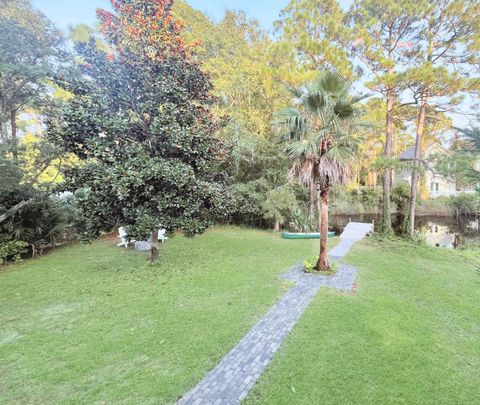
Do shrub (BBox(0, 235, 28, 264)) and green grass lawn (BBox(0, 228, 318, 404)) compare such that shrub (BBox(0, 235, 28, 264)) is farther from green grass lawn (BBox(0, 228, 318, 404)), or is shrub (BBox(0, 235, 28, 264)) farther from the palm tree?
the palm tree

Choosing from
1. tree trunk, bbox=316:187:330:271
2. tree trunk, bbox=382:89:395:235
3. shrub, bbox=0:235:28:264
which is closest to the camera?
tree trunk, bbox=316:187:330:271

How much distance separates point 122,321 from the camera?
4.29m

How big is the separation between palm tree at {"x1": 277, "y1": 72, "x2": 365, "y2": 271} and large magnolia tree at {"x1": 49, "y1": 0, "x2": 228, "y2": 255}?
2.10 metres

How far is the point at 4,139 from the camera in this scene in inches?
309

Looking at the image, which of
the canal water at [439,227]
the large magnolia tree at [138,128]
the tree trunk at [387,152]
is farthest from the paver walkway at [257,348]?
the canal water at [439,227]

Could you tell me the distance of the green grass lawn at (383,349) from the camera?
2.92m

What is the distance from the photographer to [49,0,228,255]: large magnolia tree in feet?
18.2

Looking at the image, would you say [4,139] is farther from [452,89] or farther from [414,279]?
[452,89]

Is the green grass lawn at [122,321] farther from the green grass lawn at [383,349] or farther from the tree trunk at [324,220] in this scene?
the tree trunk at [324,220]

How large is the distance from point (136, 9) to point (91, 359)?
7.01m

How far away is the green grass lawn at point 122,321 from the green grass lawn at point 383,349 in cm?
91

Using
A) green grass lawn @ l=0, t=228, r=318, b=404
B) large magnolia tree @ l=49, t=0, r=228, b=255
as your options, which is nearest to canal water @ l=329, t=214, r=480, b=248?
green grass lawn @ l=0, t=228, r=318, b=404

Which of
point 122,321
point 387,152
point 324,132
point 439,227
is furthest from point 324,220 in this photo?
point 439,227

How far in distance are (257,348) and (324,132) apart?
4651mm
